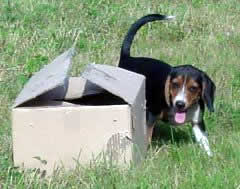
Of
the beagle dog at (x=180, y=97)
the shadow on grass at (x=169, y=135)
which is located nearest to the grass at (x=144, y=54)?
the shadow on grass at (x=169, y=135)

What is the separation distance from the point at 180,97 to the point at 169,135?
734mm

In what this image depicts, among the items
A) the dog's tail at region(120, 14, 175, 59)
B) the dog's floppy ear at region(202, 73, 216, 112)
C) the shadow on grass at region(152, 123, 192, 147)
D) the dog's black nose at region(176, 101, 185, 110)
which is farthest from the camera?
the dog's tail at region(120, 14, 175, 59)

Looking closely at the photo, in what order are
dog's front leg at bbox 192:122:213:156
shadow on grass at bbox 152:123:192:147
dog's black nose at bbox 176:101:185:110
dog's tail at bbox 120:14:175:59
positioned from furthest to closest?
dog's tail at bbox 120:14:175:59 < shadow on grass at bbox 152:123:192:147 < dog's black nose at bbox 176:101:185:110 < dog's front leg at bbox 192:122:213:156

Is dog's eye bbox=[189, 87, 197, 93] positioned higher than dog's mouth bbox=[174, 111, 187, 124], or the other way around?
dog's eye bbox=[189, 87, 197, 93]

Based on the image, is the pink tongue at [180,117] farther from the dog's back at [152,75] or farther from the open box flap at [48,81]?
the open box flap at [48,81]

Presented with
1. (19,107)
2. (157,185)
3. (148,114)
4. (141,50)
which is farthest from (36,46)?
(157,185)

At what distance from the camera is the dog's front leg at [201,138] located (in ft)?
16.3

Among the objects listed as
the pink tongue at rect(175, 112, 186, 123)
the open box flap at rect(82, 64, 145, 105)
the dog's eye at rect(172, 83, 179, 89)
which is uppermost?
the open box flap at rect(82, 64, 145, 105)

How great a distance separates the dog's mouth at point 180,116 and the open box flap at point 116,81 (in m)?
0.42

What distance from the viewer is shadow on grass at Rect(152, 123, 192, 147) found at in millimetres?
5375

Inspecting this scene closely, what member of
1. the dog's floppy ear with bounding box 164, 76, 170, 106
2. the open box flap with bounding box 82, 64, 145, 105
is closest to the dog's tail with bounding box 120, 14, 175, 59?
the dog's floppy ear with bounding box 164, 76, 170, 106

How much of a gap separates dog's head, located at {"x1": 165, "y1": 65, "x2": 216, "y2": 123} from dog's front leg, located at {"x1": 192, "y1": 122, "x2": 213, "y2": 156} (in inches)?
4.7

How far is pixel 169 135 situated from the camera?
5.75 m

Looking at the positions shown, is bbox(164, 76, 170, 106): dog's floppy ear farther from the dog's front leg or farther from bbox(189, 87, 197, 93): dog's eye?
the dog's front leg
